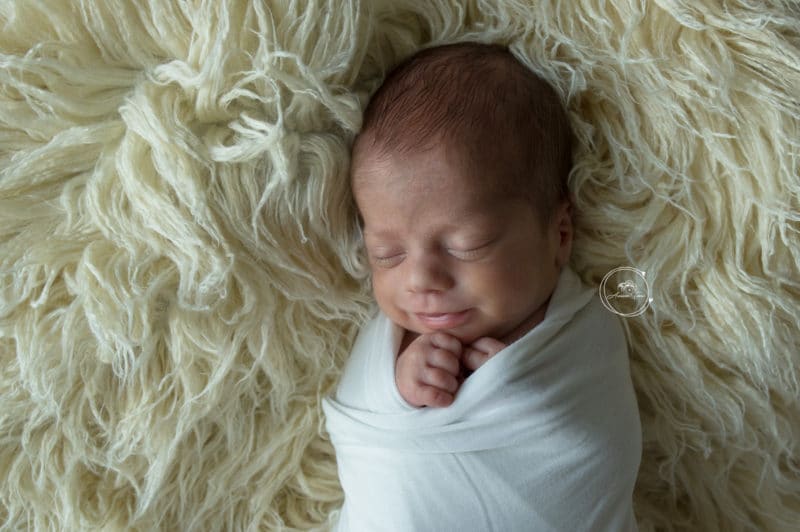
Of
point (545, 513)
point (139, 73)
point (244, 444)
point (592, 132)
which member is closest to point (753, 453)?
point (545, 513)

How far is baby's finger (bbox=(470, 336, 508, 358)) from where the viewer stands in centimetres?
86

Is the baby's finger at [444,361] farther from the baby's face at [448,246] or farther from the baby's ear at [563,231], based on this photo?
the baby's ear at [563,231]

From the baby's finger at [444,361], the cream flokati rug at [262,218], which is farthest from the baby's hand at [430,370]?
the cream flokati rug at [262,218]

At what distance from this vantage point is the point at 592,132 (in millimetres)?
884

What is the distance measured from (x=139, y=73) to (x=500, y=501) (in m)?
0.59

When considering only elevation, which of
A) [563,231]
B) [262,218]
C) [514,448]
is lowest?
[514,448]

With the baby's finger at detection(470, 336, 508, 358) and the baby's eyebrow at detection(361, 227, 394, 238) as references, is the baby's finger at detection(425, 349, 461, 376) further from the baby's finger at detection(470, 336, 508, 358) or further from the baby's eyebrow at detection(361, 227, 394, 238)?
the baby's eyebrow at detection(361, 227, 394, 238)

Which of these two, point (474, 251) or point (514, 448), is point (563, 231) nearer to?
point (474, 251)

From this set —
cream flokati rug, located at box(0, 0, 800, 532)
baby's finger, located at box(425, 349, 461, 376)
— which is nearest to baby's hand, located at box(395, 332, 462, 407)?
baby's finger, located at box(425, 349, 461, 376)

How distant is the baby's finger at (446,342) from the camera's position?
2.81 ft

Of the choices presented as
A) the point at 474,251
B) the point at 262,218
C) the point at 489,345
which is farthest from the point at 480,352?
the point at 262,218

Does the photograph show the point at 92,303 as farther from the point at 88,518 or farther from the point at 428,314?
the point at 428,314

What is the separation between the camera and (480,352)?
868 mm
